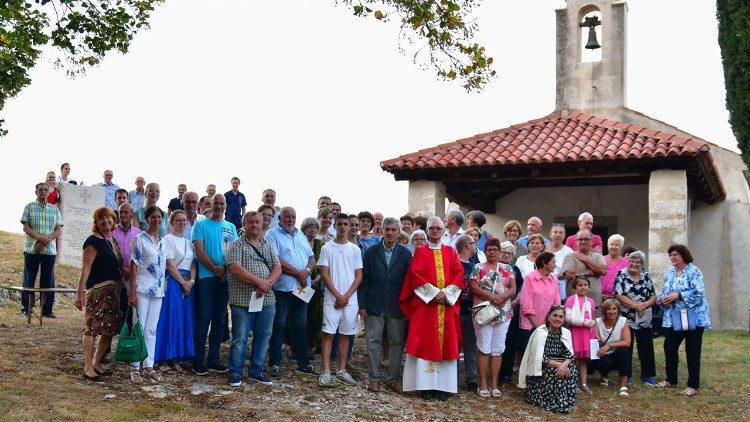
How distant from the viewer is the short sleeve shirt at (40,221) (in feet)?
33.2

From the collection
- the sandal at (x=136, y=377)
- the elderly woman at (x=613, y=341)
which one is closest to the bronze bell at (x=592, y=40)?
the elderly woman at (x=613, y=341)

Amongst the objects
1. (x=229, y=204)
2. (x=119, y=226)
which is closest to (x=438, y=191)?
(x=229, y=204)

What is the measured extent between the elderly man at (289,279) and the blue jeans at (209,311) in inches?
21.1

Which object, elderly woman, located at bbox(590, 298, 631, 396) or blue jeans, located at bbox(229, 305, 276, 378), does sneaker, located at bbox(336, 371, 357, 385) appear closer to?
blue jeans, located at bbox(229, 305, 276, 378)

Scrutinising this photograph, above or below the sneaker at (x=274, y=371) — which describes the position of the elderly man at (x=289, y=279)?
above

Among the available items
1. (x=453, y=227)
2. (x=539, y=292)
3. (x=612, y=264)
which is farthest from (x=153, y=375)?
(x=612, y=264)

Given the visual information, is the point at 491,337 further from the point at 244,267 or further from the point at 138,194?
the point at 138,194

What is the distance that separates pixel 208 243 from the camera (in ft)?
24.7

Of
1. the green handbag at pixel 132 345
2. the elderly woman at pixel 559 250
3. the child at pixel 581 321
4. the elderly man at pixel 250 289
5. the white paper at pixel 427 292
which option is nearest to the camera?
the green handbag at pixel 132 345

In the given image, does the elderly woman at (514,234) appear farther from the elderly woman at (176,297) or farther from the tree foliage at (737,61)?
the tree foliage at (737,61)

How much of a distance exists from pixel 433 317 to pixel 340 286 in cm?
99

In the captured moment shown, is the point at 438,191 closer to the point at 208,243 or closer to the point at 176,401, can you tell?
the point at 208,243

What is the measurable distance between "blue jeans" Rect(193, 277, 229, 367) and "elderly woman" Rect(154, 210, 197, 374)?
11cm

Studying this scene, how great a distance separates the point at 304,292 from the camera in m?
7.90
